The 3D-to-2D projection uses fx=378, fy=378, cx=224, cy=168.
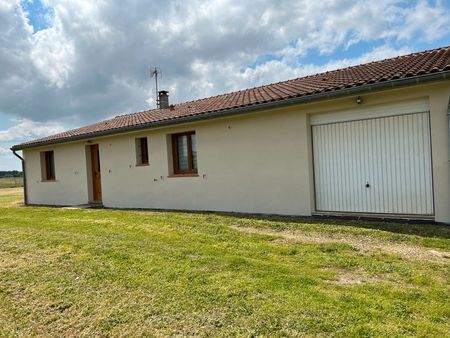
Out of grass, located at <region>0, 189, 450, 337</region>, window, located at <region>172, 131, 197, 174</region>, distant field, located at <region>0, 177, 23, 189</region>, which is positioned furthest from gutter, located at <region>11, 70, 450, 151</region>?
distant field, located at <region>0, 177, 23, 189</region>

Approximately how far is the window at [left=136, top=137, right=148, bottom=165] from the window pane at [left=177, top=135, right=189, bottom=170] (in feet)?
5.50

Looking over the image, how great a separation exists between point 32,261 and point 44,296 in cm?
168

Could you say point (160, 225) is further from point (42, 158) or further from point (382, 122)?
point (42, 158)

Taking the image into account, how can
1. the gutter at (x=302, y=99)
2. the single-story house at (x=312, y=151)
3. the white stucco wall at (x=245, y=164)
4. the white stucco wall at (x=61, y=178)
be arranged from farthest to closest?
the white stucco wall at (x=61, y=178), the single-story house at (x=312, y=151), the white stucco wall at (x=245, y=164), the gutter at (x=302, y=99)

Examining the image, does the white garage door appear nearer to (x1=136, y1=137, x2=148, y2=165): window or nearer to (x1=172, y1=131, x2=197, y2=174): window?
(x1=172, y1=131, x2=197, y2=174): window

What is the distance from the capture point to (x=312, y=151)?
9.36 m

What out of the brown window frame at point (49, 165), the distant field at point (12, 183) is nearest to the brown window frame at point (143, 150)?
the brown window frame at point (49, 165)

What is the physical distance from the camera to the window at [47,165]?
17703mm

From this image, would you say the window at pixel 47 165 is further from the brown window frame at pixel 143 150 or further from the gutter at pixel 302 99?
the brown window frame at pixel 143 150

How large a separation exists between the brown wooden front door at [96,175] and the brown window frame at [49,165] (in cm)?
315

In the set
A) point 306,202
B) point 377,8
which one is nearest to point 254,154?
point 306,202

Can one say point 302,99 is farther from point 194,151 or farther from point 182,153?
point 182,153

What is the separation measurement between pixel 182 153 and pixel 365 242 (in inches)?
286

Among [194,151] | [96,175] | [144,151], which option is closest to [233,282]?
[194,151]
